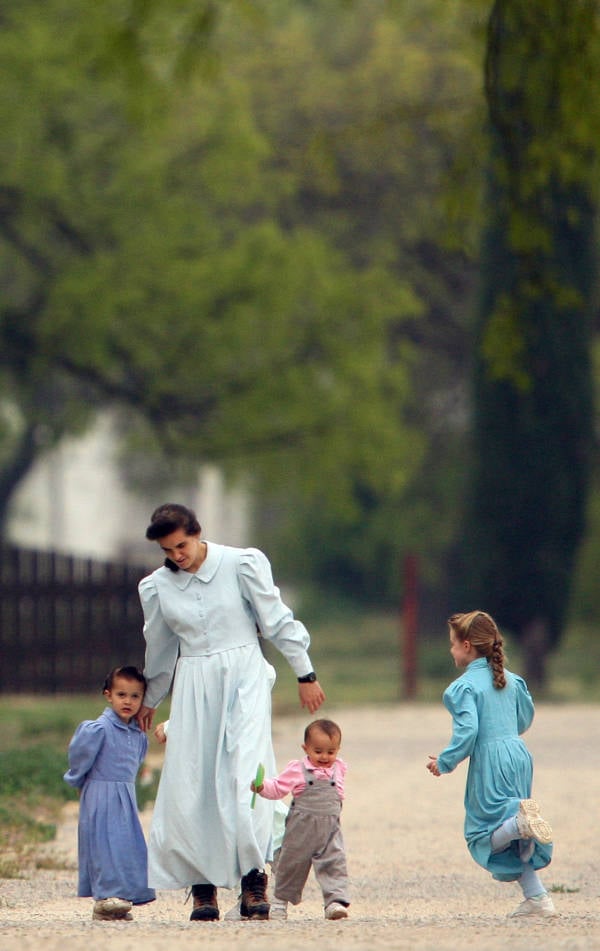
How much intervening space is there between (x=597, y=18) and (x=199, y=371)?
12.4 metres

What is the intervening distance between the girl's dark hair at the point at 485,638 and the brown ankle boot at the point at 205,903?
125 cm

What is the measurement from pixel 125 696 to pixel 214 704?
33cm

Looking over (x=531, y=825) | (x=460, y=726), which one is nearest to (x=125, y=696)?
(x=460, y=726)

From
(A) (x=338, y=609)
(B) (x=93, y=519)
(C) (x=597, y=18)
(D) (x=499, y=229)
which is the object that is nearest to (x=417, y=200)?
(D) (x=499, y=229)

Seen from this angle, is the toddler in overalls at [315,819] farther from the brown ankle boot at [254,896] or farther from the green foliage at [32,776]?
the green foliage at [32,776]

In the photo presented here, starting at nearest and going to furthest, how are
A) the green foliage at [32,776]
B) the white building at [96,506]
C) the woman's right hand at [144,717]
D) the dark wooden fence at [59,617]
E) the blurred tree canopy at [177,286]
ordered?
the woman's right hand at [144,717], the green foliage at [32,776], the dark wooden fence at [59,617], the blurred tree canopy at [177,286], the white building at [96,506]

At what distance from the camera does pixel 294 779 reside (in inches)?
242

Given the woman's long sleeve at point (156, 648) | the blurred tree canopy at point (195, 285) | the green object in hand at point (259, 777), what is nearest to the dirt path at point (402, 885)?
the green object in hand at point (259, 777)

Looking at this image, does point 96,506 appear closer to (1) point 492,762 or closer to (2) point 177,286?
(2) point 177,286

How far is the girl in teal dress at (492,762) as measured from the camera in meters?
6.14

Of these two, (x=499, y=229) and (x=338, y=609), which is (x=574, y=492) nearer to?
(x=499, y=229)

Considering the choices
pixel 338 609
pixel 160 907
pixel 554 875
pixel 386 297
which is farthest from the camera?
pixel 338 609

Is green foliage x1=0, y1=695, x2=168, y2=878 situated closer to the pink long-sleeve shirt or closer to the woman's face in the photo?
the pink long-sleeve shirt

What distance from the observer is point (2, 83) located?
748 inches
